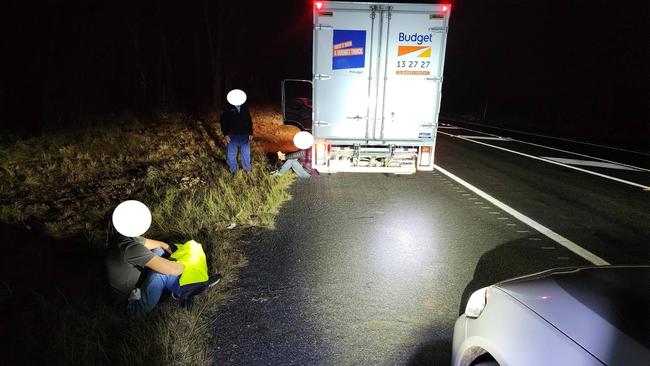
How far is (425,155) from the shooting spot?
7.69 meters

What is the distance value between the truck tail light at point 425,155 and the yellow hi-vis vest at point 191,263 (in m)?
5.29

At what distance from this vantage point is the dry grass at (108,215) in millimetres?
2834

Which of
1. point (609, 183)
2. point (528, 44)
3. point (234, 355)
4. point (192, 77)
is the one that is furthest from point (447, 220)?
point (192, 77)

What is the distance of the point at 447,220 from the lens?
5812 mm

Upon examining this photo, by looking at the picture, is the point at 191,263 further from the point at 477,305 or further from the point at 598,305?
the point at 598,305

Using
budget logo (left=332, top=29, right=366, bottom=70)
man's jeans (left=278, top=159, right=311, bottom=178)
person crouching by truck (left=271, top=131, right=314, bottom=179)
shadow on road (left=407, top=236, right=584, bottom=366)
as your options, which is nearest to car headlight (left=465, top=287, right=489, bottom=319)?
shadow on road (left=407, top=236, right=584, bottom=366)

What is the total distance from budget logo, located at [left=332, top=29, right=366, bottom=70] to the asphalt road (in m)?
2.40

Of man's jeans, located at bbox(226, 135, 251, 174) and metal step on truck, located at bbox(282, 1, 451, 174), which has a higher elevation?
metal step on truck, located at bbox(282, 1, 451, 174)

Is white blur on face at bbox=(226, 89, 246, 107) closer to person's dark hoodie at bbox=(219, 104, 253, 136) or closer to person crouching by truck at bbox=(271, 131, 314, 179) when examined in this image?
person's dark hoodie at bbox=(219, 104, 253, 136)

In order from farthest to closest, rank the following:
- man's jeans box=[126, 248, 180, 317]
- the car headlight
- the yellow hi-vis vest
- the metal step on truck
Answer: the metal step on truck → the yellow hi-vis vest → man's jeans box=[126, 248, 180, 317] → the car headlight

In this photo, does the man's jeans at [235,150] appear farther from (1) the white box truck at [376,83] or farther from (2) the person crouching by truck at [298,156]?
(1) the white box truck at [376,83]

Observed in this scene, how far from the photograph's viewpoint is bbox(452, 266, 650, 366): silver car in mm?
1487

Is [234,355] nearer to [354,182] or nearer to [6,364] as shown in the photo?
[6,364]

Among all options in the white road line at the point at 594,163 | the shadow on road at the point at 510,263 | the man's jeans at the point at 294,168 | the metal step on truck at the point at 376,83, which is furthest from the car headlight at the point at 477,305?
the white road line at the point at 594,163
